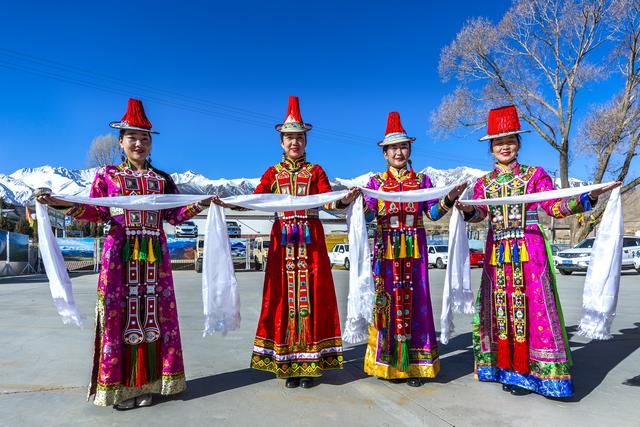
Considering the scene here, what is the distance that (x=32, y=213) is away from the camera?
379cm

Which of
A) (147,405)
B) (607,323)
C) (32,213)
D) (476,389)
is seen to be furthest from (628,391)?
(32,213)

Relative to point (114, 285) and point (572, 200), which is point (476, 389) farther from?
point (114, 285)

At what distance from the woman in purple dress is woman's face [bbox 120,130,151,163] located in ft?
6.20

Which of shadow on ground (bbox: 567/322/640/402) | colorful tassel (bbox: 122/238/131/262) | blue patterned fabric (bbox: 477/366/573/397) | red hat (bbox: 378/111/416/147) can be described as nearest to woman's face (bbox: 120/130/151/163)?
colorful tassel (bbox: 122/238/131/262)

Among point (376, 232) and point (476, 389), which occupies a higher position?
point (376, 232)

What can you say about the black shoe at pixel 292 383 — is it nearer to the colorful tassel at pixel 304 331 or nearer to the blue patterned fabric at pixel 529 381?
the colorful tassel at pixel 304 331

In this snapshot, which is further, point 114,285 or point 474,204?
point 474,204

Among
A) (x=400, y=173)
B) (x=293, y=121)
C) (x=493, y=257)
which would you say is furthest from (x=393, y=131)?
(x=493, y=257)

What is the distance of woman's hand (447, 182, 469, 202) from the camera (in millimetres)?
3841

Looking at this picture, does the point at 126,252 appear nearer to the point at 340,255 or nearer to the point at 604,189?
the point at 604,189

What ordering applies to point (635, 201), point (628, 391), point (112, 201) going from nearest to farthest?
1. point (112, 201)
2. point (628, 391)
3. point (635, 201)

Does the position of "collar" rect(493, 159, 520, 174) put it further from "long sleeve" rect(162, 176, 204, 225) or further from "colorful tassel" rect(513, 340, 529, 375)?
"long sleeve" rect(162, 176, 204, 225)

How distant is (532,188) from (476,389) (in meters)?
1.68

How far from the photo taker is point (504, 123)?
3840 mm
